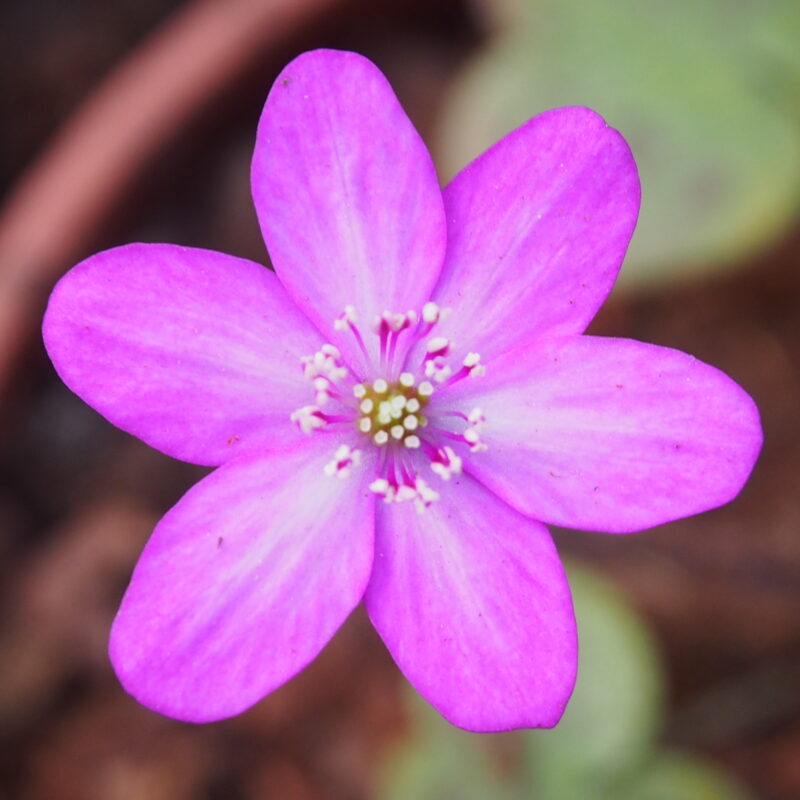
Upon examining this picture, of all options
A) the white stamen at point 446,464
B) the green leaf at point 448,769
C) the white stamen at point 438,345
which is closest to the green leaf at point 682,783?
the green leaf at point 448,769

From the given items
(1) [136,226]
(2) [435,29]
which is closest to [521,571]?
(1) [136,226]

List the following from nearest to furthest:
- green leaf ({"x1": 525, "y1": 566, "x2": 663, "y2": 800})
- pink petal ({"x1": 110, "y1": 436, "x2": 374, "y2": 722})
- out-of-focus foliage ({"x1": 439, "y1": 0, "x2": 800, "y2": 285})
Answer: pink petal ({"x1": 110, "y1": 436, "x2": 374, "y2": 722}), green leaf ({"x1": 525, "y1": 566, "x2": 663, "y2": 800}), out-of-focus foliage ({"x1": 439, "y1": 0, "x2": 800, "y2": 285})

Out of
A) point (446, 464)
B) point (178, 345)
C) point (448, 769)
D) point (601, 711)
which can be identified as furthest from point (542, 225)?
point (448, 769)

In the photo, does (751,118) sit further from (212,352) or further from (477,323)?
(212,352)

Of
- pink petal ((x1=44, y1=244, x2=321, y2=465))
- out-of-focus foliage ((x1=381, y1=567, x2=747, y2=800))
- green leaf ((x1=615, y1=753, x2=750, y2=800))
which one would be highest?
pink petal ((x1=44, y1=244, x2=321, y2=465))

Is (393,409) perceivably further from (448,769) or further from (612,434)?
(448,769)

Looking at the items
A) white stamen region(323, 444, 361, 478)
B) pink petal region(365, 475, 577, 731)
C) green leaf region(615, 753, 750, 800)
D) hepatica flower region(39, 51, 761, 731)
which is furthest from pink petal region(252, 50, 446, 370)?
green leaf region(615, 753, 750, 800)

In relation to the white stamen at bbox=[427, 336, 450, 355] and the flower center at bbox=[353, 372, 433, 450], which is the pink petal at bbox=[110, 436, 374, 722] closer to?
the flower center at bbox=[353, 372, 433, 450]
